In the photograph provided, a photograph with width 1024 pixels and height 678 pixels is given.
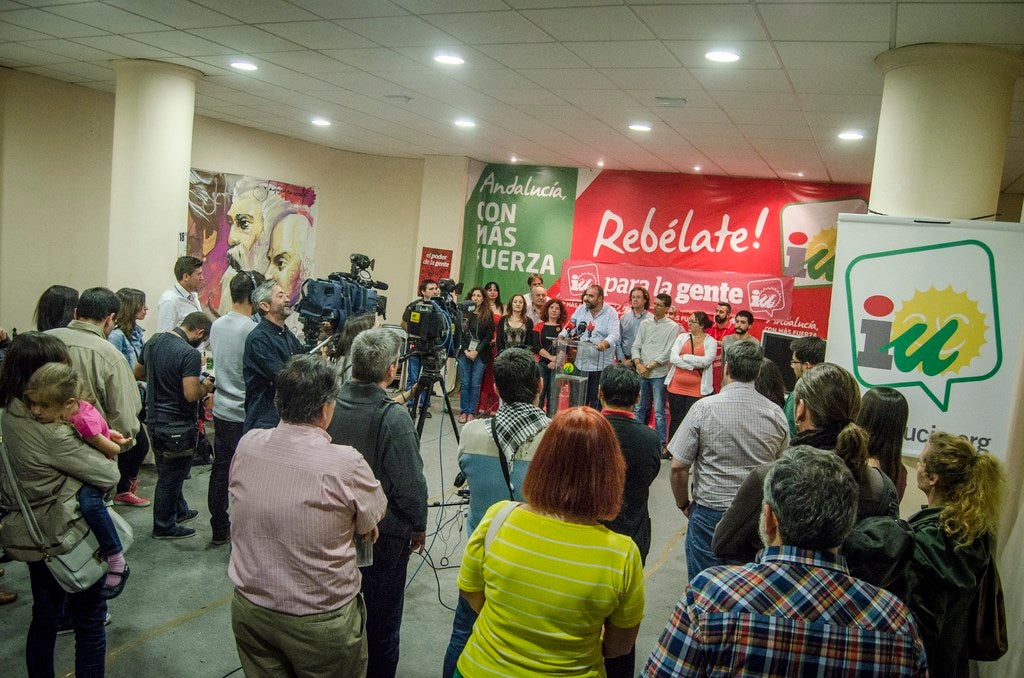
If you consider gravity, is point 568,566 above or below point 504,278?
below

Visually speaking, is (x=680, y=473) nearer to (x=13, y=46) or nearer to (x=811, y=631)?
(x=811, y=631)

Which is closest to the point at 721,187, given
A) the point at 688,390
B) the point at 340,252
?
the point at 688,390

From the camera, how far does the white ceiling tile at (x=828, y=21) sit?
2.96 metres

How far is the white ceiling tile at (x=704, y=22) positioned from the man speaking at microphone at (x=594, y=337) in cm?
368

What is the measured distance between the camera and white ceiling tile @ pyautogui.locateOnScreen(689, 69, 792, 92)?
4.05 meters

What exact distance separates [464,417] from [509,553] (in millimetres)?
6085

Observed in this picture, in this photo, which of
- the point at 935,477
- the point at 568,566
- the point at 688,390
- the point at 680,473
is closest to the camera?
the point at 568,566

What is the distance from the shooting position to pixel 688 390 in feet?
22.1

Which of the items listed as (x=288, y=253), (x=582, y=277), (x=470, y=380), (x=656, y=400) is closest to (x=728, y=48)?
(x=656, y=400)

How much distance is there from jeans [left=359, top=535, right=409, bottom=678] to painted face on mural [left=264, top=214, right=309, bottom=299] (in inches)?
261

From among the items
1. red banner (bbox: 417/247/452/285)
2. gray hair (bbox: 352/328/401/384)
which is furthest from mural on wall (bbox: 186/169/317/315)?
gray hair (bbox: 352/328/401/384)

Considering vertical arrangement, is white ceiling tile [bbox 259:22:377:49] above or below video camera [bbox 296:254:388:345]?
above

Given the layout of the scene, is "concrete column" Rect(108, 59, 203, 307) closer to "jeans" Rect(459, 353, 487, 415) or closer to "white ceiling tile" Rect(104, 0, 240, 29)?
"white ceiling tile" Rect(104, 0, 240, 29)

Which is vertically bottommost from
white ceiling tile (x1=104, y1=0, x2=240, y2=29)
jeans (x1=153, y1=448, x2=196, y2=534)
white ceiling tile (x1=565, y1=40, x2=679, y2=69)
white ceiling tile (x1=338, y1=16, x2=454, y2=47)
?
jeans (x1=153, y1=448, x2=196, y2=534)
